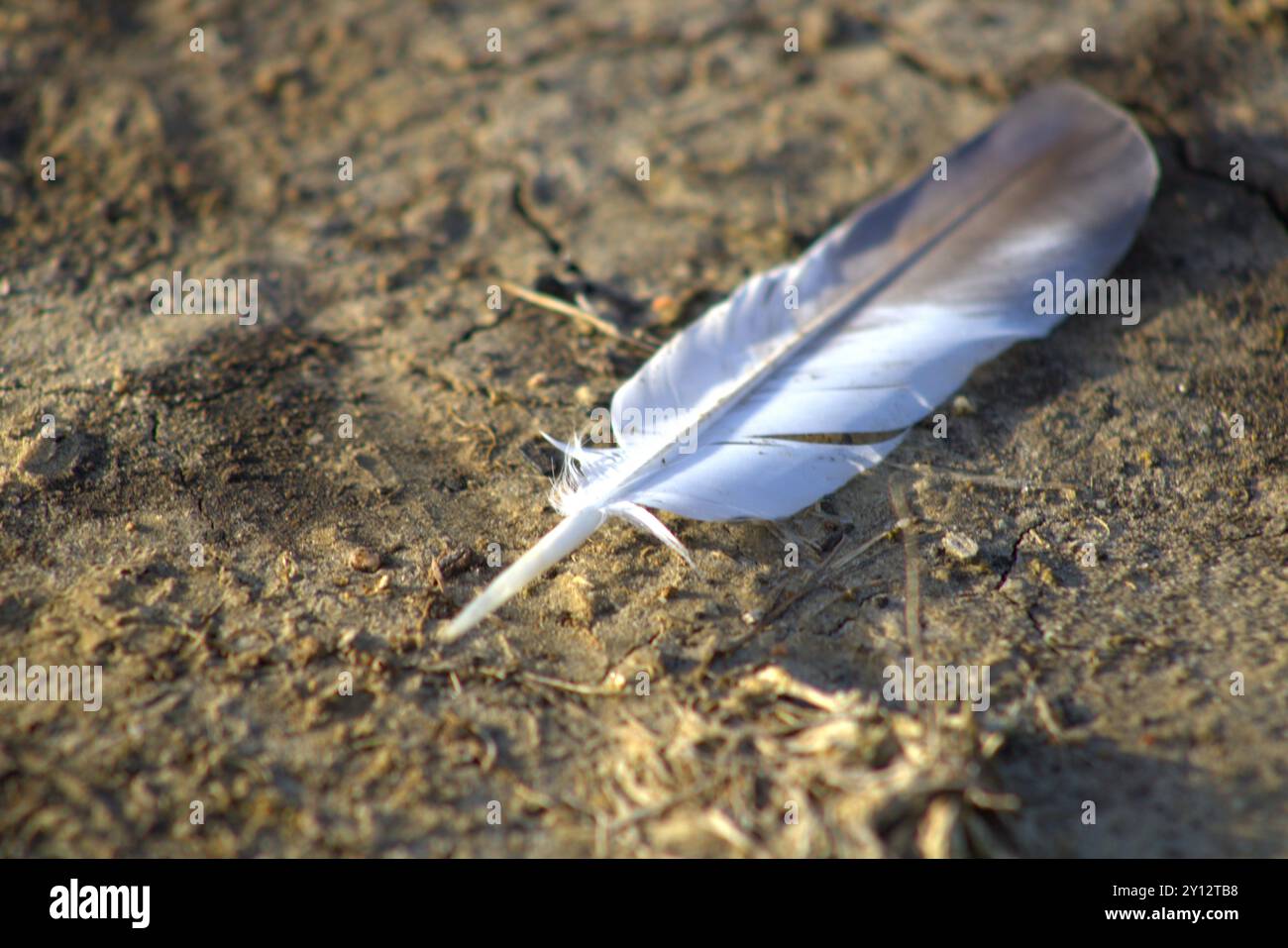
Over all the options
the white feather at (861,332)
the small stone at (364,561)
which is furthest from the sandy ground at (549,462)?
the white feather at (861,332)

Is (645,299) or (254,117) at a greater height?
(254,117)

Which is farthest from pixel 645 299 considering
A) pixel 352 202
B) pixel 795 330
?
pixel 352 202

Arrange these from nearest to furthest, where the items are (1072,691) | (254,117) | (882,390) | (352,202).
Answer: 1. (1072,691)
2. (882,390)
3. (352,202)
4. (254,117)

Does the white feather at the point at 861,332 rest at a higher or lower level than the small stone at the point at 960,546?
higher

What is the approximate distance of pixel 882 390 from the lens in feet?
9.78

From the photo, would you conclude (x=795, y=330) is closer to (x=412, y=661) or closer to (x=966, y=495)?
(x=966, y=495)

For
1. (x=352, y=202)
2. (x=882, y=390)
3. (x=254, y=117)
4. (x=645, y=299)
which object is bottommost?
(x=882, y=390)

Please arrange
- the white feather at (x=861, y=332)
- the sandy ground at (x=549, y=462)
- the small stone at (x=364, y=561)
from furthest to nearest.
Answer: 1. the white feather at (x=861, y=332)
2. the small stone at (x=364, y=561)
3. the sandy ground at (x=549, y=462)

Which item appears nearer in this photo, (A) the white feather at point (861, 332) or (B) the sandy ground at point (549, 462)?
(B) the sandy ground at point (549, 462)

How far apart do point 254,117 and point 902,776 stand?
354 centimetres

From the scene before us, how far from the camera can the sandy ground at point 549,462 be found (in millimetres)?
2041

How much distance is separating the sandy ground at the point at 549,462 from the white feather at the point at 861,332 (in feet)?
0.41

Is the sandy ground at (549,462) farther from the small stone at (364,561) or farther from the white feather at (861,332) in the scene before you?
the white feather at (861,332)

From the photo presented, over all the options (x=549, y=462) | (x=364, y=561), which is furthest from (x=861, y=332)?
(x=364, y=561)
